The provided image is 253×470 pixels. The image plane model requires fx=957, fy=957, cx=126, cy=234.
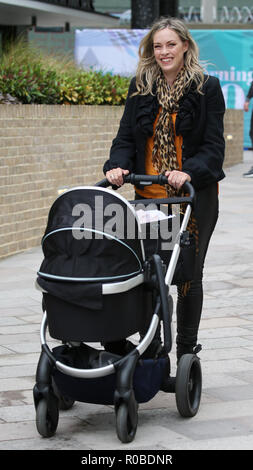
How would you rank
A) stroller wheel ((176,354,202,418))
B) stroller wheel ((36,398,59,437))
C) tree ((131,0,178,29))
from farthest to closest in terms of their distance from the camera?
tree ((131,0,178,29)) < stroller wheel ((176,354,202,418)) < stroller wheel ((36,398,59,437))

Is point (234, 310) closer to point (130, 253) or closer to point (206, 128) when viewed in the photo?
point (206, 128)

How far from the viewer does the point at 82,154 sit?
37.1 feet

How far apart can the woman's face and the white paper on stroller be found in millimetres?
756

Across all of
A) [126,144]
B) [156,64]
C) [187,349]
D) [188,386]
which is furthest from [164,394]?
[156,64]

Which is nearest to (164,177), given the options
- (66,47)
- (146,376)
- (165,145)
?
(165,145)

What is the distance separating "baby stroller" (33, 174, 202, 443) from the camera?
4242 mm

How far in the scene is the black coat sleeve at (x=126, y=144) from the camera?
16.4ft

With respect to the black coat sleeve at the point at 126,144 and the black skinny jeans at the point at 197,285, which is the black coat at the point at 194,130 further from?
the black skinny jeans at the point at 197,285

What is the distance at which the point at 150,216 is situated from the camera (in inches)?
186

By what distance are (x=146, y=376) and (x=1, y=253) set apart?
17.3 feet

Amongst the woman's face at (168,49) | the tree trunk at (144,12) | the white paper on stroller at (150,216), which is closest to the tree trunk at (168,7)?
the tree trunk at (144,12)

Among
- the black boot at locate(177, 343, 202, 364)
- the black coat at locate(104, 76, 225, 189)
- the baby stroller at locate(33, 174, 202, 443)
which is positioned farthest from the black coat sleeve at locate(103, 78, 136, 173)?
the black boot at locate(177, 343, 202, 364)

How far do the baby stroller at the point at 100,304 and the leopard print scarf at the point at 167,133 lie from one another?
543 mm

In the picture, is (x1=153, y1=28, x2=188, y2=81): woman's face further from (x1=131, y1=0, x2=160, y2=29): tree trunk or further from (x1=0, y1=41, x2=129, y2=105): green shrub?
(x1=131, y1=0, x2=160, y2=29): tree trunk
